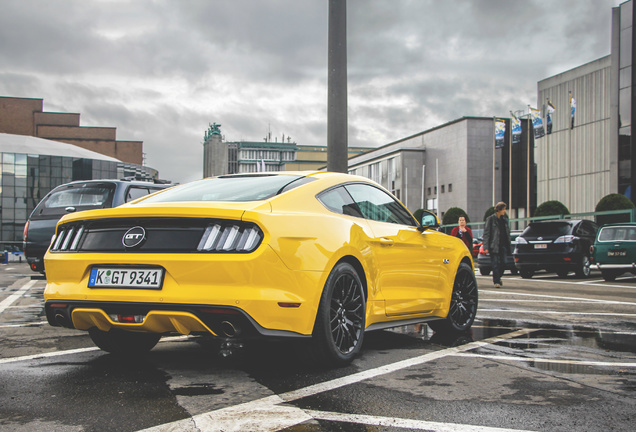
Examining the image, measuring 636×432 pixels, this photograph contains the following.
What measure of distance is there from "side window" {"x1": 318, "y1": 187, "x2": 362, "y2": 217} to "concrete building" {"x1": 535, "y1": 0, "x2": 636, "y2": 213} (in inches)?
1773

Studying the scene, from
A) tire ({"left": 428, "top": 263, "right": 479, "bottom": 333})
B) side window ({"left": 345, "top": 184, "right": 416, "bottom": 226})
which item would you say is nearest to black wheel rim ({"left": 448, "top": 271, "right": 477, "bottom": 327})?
tire ({"left": 428, "top": 263, "right": 479, "bottom": 333})

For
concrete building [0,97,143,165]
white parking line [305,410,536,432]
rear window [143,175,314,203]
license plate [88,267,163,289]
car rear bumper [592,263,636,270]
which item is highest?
concrete building [0,97,143,165]

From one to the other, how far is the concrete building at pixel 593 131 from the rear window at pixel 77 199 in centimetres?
4152

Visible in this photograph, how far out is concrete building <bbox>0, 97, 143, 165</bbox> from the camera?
339 ft

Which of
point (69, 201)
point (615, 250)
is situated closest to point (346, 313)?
point (69, 201)

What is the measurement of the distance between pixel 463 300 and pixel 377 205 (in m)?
1.76

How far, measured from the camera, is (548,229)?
18.0m

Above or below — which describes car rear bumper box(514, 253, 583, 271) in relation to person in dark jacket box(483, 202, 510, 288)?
below

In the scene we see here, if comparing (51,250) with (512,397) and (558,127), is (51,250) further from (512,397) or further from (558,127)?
(558,127)

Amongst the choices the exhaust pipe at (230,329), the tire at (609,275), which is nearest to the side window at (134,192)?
the exhaust pipe at (230,329)

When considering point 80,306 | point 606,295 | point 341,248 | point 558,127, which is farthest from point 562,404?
point 558,127

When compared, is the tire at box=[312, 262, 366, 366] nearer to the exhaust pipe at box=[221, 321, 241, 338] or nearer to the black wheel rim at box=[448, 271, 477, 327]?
the exhaust pipe at box=[221, 321, 241, 338]

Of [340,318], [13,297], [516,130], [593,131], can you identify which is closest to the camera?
[340,318]

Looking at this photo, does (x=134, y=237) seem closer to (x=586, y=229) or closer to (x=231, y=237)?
(x=231, y=237)
